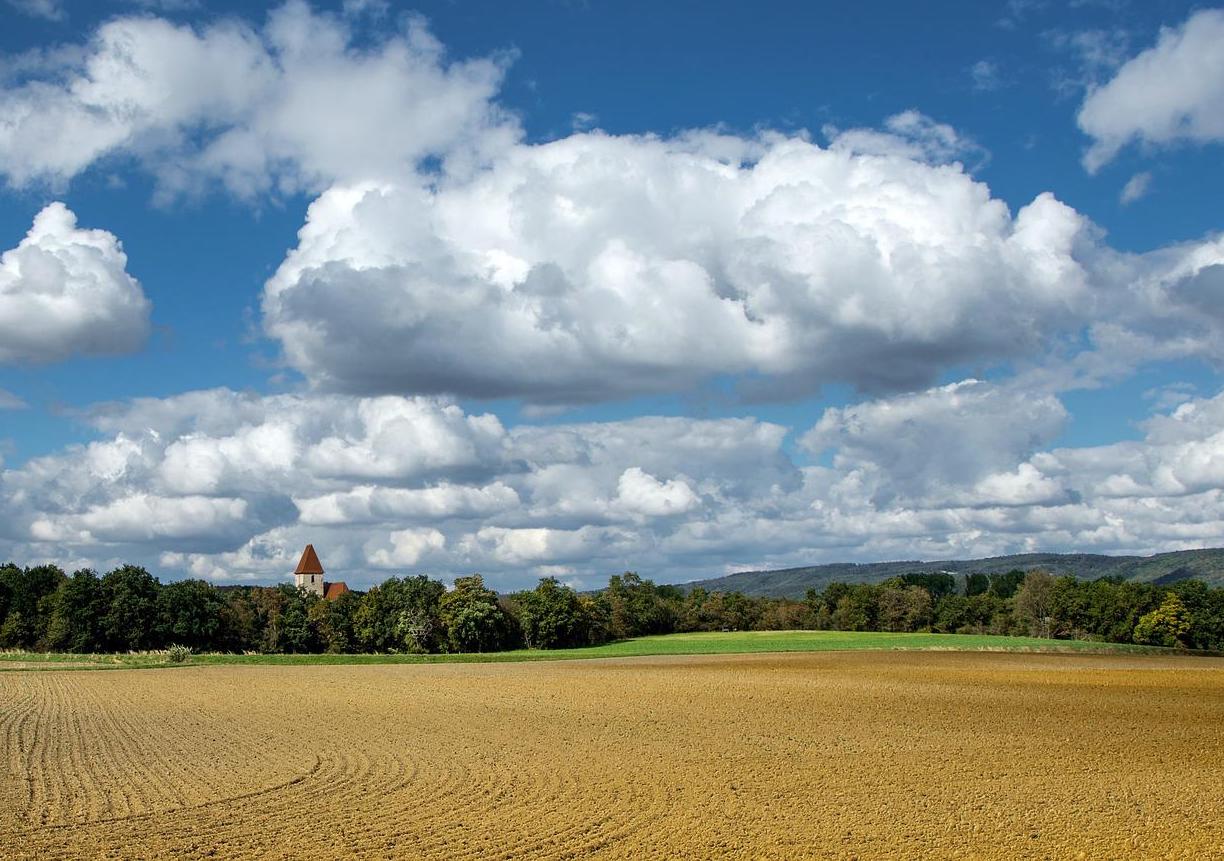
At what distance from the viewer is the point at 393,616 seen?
127 metres

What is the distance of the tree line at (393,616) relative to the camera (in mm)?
118438

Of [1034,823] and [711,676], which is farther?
[711,676]

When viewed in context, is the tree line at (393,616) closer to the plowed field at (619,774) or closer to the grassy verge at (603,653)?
the grassy verge at (603,653)

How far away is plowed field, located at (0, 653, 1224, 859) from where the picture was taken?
60.1 ft

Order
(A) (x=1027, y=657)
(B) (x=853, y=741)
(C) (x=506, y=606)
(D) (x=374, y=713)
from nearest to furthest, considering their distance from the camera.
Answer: (B) (x=853, y=741) < (D) (x=374, y=713) < (A) (x=1027, y=657) < (C) (x=506, y=606)

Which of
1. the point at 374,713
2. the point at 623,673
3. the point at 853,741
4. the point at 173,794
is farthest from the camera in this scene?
the point at 623,673

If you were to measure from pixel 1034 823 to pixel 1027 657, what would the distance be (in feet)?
234

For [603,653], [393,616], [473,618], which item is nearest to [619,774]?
[603,653]

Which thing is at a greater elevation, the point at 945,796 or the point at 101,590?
the point at 101,590

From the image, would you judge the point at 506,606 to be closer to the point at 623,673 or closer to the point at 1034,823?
the point at 623,673

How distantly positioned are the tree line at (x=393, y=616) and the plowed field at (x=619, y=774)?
69.7 m

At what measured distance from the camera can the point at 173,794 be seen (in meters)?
23.1

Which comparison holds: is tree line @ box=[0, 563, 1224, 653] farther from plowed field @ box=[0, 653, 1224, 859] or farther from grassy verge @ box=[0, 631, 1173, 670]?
plowed field @ box=[0, 653, 1224, 859]

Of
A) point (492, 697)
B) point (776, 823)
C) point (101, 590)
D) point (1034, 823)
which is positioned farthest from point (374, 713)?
point (101, 590)
